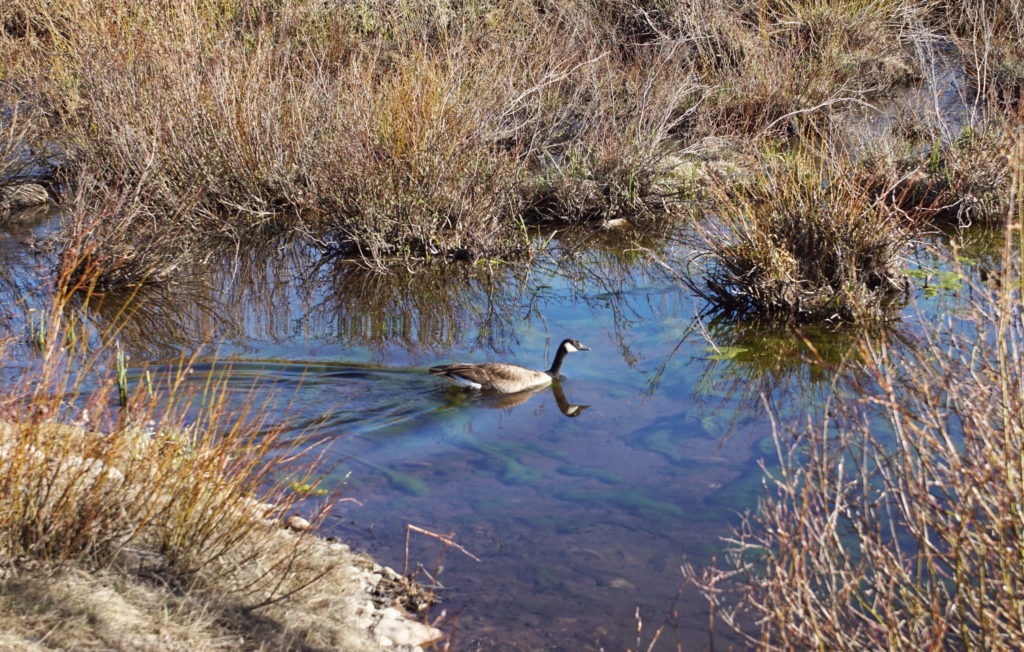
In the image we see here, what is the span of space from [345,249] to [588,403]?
4.40 meters

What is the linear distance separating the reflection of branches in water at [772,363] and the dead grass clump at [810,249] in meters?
0.22

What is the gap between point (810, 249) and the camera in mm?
8250

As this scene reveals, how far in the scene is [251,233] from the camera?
11.7m

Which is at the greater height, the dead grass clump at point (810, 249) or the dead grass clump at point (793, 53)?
the dead grass clump at point (793, 53)

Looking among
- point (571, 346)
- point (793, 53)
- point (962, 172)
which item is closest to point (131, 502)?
point (571, 346)

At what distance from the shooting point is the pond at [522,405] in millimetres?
4949

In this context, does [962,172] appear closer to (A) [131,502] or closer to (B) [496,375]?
(B) [496,375]

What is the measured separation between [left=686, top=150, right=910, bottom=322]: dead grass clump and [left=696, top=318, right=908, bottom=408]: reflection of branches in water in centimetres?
Result: 22

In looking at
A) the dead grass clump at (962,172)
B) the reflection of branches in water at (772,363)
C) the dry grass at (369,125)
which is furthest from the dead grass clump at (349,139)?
the reflection of branches in water at (772,363)

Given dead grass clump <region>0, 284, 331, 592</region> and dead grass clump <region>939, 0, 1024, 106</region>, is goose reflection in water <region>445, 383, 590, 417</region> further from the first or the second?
dead grass clump <region>939, 0, 1024, 106</region>

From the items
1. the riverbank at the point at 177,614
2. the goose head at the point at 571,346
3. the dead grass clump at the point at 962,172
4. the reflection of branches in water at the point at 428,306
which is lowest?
the riverbank at the point at 177,614

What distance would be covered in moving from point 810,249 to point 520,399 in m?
2.65

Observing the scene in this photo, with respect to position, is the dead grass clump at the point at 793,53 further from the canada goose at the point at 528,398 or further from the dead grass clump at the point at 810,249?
the canada goose at the point at 528,398

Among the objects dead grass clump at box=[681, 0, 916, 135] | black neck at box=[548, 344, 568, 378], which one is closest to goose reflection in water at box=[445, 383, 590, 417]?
black neck at box=[548, 344, 568, 378]
